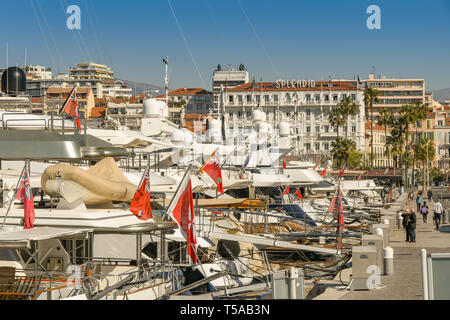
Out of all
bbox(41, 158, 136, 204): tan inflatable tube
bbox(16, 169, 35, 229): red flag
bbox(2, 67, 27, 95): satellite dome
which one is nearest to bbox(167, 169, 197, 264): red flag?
bbox(41, 158, 136, 204): tan inflatable tube

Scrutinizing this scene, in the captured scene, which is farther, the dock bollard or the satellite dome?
the satellite dome

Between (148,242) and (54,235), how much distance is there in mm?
4113

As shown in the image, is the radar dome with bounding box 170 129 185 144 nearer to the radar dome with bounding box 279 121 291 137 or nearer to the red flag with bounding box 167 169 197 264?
the radar dome with bounding box 279 121 291 137

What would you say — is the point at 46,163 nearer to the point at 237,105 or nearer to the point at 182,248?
the point at 182,248

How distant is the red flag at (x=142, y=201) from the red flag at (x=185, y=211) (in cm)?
49

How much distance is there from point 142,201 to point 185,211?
0.79m

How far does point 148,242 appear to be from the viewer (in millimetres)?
15406

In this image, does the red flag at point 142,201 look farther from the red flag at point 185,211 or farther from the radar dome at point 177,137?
the radar dome at point 177,137

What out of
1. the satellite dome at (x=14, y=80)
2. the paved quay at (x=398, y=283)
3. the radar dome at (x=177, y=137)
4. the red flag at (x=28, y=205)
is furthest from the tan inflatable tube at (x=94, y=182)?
the radar dome at (x=177, y=137)

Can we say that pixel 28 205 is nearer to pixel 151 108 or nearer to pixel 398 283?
pixel 398 283

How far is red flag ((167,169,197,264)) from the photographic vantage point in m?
12.1

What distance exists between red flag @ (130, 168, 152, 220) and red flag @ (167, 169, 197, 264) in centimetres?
49

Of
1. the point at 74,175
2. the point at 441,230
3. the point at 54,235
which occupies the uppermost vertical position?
the point at 74,175
